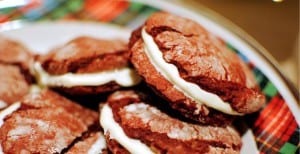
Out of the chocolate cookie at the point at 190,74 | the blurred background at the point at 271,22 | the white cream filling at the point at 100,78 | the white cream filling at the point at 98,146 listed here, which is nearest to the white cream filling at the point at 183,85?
the chocolate cookie at the point at 190,74

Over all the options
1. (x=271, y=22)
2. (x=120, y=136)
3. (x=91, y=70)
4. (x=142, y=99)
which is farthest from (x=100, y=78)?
(x=271, y=22)

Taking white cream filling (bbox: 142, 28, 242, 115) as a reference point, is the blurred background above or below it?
above

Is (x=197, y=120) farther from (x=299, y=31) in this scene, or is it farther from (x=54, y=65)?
(x=299, y=31)

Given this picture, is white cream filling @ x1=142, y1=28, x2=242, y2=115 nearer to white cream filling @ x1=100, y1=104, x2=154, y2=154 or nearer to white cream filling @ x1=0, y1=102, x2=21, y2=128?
white cream filling @ x1=100, y1=104, x2=154, y2=154

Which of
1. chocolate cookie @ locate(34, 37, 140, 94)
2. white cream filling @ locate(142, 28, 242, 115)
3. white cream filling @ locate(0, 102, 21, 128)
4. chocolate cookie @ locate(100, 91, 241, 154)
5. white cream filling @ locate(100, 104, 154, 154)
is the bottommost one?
white cream filling @ locate(0, 102, 21, 128)

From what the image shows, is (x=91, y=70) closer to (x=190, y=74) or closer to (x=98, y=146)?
(x=98, y=146)

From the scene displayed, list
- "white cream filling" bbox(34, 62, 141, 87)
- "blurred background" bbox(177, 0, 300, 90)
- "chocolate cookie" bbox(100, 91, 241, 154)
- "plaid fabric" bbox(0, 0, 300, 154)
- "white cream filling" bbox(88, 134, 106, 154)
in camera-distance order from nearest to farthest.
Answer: "chocolate cookie" bbox(100, 91, 241, 154)
"white cream filling" bbox(88, 134, 106, 154)
"white cream filling" bbox(34, 62, 141, 87)
"plaid fabric" bbox(0, 0, 300, 154)
"blurred background" bbox(177, 0, 300, 90)

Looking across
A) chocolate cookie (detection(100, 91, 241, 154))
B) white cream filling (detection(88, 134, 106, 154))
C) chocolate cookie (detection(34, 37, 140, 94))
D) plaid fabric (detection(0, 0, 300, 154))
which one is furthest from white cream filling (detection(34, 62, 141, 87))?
plaid fabric (detection(0, 0, 300, 154))
